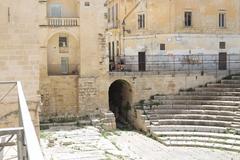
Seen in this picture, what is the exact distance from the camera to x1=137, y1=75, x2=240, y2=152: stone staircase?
816 inches

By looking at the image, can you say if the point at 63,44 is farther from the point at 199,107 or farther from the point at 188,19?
the point at 199,107

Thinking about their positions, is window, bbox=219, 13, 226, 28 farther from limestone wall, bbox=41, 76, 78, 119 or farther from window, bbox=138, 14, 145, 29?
limestone wall, bbox=41, 76, 78, 119

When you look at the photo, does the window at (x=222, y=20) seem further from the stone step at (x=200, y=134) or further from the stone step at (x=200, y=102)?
the stone step at (x=200, y=134)

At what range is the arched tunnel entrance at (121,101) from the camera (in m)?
27.0

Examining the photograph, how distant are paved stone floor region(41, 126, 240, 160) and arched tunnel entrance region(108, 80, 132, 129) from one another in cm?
449

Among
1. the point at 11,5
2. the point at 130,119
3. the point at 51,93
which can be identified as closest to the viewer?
the point at 11,5

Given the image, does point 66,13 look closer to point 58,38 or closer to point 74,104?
point 58,38

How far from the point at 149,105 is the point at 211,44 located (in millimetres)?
6774

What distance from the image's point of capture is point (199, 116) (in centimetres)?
2311

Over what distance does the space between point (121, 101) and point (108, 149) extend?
426 inches

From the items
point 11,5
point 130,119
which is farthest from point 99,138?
point 11,5

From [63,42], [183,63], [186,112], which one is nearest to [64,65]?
[63,42]

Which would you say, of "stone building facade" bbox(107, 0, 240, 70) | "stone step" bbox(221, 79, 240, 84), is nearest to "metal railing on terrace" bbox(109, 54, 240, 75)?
"stone building facade" bbox(107, 0, 240, 70)

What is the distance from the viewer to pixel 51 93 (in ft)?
82.0
